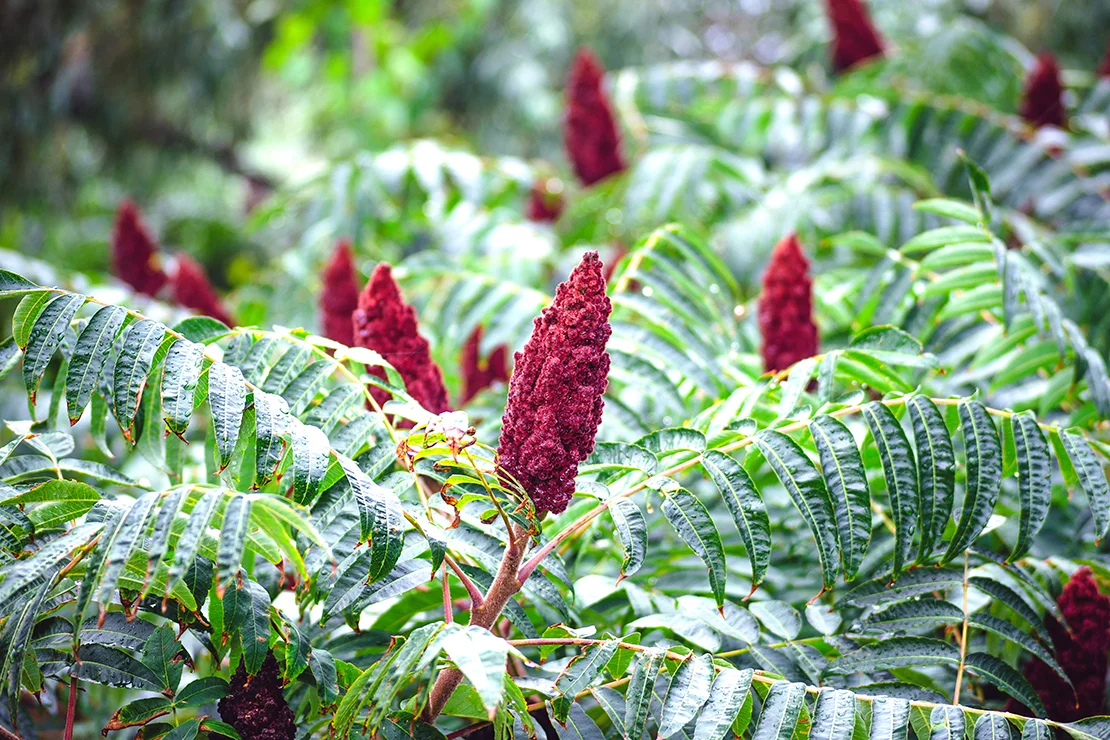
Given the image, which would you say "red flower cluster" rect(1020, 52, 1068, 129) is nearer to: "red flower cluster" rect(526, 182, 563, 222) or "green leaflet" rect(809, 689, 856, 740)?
"red flower cluster" rect(526, 182, 563, 222)

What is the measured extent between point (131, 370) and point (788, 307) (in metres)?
1.82

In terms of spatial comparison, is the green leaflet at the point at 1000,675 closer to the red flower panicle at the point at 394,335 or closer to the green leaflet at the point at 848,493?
the green leaflet at the point at 848,493

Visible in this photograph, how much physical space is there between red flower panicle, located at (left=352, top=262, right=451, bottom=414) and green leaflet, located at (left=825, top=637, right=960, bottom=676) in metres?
1.14

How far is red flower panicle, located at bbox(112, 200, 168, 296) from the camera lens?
4660 millimetres

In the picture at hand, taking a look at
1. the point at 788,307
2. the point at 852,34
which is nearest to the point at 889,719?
the point at 788,307

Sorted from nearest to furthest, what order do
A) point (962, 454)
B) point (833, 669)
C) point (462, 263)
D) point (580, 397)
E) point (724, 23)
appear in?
point (580, 397), point (833, 669), point (962, 454), point (462, 263), point (724, 23)

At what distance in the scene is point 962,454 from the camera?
7.80 feet

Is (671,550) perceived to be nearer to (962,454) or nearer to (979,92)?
(962,454)

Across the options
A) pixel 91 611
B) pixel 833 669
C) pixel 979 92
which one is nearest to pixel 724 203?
pixel 979 92

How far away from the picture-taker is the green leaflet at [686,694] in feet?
5.06

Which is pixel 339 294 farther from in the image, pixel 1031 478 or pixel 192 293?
pixel 1031 478

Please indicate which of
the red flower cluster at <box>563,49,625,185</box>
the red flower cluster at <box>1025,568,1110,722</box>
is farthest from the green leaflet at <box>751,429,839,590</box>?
the red flower cluster at <box>563,49,625,185</box>

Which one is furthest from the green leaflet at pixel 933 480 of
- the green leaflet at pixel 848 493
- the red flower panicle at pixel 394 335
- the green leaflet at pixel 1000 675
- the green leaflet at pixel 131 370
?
the green leaflet at pixel 131 370

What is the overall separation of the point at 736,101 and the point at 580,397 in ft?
11.5
